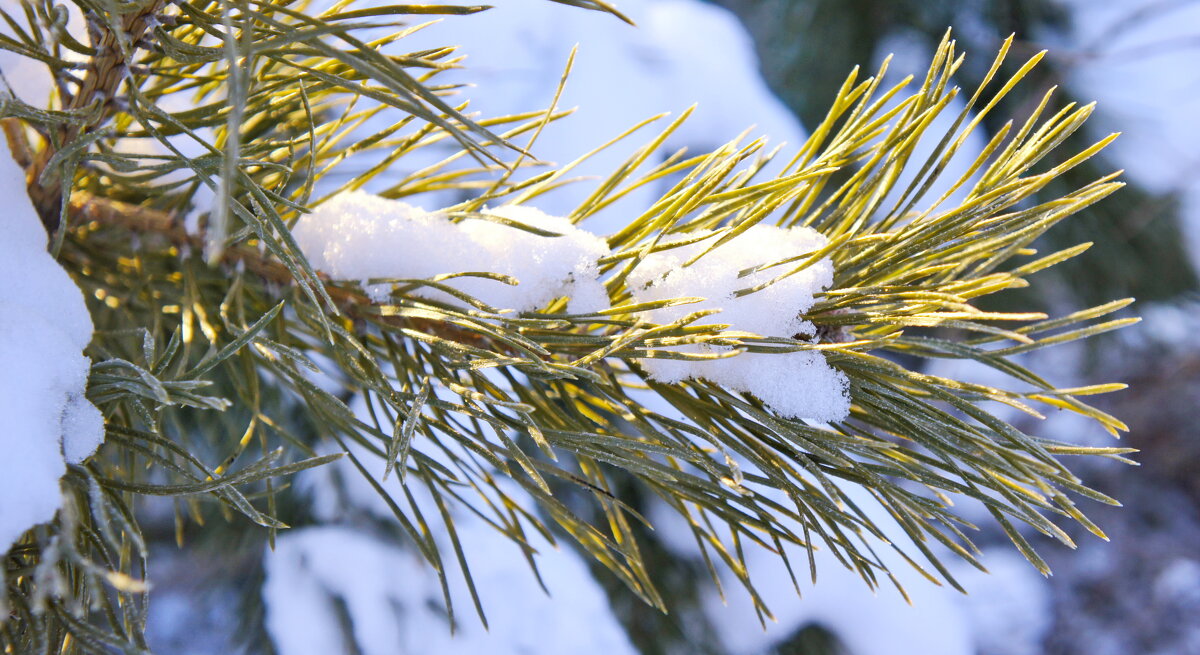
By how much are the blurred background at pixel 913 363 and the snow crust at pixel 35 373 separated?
0.15 meters

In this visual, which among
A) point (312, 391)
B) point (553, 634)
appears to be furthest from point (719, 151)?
point (553, 634)

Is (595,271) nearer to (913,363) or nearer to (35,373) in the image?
(35,373)

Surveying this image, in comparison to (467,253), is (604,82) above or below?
above

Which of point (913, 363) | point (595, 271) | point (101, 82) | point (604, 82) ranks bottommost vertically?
point (913, 363)

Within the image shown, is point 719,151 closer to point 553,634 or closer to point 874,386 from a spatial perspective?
point 874,386

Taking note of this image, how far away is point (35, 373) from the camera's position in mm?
247

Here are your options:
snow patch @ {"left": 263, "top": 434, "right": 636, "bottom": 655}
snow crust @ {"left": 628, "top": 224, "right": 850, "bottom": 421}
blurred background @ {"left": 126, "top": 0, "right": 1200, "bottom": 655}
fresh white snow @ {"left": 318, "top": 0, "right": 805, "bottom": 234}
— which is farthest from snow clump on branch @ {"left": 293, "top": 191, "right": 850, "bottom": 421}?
fresh white snow @ {"left": 318, "top": 0, "right": 805, "bottom": 234}

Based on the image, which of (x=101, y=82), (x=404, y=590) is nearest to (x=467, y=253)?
(x=101, y=82)

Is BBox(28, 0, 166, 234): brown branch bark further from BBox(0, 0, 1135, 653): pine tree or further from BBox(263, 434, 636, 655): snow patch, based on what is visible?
BBox(263, 434, 636, 655): snow patch

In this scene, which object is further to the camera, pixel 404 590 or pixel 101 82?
pixel 404 590

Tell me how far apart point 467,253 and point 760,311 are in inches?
4.9

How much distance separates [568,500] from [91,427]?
0.53m

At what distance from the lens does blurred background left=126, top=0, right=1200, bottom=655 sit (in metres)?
0.74

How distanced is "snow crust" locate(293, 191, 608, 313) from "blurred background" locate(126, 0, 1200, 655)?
0.47 ft
